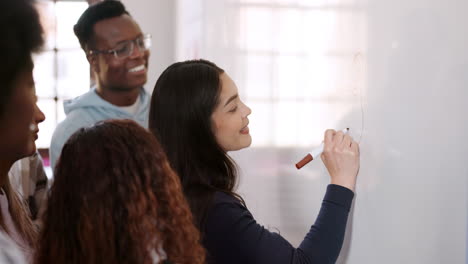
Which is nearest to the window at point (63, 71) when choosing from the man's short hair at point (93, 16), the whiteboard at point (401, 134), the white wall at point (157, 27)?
the white wall at point (157, 27)

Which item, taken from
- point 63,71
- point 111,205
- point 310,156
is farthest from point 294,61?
point 63,71

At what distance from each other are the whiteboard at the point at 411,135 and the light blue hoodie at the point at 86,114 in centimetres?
103

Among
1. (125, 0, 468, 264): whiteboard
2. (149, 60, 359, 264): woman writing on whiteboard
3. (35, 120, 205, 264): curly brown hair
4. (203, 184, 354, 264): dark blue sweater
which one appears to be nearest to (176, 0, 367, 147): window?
(125, 0, 468, 264): whiteboard

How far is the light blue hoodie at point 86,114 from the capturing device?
2.00 metres

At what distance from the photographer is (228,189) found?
1119 millimetres

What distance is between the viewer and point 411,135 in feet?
3.23

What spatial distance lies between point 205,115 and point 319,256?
0.34 m

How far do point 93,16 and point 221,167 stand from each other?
124cm

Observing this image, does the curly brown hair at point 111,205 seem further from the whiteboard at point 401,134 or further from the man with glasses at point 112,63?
the man with glasses at point 112,63

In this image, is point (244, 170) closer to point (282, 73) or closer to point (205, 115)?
point (282, 73)

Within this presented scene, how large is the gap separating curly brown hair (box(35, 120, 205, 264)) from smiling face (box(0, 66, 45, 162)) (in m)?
0.05

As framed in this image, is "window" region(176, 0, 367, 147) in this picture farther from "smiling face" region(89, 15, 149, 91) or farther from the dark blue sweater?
"smiling face" region(89, 15, 149, 91)

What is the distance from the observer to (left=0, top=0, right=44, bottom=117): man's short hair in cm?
53

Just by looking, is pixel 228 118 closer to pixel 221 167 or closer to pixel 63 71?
pixel 221 167
